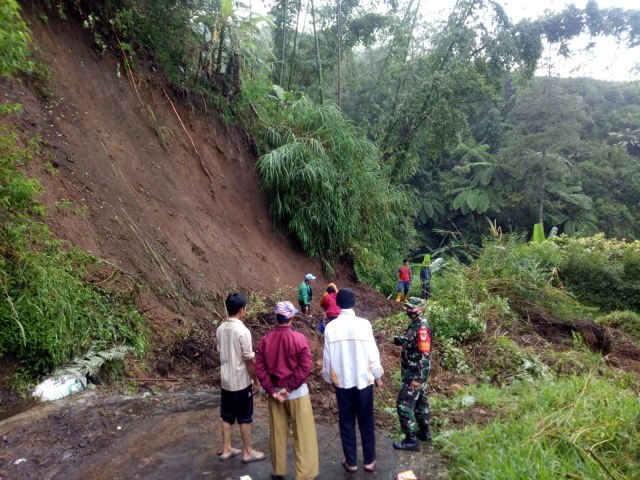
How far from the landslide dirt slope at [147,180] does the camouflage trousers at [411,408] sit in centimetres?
416

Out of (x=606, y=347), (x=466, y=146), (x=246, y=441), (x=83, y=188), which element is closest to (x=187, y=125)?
(x=83, y=188)

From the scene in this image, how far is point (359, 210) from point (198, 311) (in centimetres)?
726

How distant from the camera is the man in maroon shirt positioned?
3.68 meters

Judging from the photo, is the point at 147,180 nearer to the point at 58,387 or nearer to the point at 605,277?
the point at 58,387

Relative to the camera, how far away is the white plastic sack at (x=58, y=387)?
15.8 ft

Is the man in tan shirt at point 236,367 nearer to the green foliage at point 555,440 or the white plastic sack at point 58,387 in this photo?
the green foliage at point 555,440

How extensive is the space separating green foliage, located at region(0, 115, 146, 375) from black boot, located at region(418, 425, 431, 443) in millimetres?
3651

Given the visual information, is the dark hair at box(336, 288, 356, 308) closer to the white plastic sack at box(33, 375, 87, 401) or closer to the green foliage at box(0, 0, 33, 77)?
the white plastic sack at box(33, 375, 87, 401)

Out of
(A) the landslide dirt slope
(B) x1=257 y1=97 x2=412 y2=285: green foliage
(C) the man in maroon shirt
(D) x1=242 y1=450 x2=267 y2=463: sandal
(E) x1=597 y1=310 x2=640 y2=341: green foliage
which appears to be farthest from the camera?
(B) x1=257 y1=97 x2=412 y2=285: green foliage

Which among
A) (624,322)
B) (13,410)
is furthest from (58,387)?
(624,322)

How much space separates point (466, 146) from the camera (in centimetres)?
3031

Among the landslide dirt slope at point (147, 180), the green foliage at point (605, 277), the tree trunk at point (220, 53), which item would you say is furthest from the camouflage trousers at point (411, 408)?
the green foliage at point (605, 277)

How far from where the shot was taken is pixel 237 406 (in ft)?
13.0

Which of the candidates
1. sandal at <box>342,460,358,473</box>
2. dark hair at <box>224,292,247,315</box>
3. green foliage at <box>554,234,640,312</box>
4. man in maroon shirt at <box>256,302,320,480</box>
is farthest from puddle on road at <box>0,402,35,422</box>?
green foliage at <box>554,234,640,312</box>
